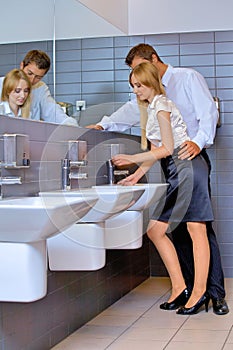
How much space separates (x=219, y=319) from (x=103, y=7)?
2.28m

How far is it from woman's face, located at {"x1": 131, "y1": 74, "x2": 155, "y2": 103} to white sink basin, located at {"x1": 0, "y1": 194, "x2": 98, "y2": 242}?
5.44 feet

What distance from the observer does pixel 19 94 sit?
10.3 feet

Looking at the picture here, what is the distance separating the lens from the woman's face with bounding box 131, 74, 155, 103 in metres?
3.99

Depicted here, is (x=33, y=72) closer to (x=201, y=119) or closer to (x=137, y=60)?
(x=137, y=60)

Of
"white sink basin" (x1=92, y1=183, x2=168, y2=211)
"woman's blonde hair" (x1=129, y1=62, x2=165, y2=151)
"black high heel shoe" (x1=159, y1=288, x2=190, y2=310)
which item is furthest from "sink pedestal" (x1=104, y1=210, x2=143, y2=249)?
"woman's blonde hair" (x1=129, y1=62, x2=165, y2=151)

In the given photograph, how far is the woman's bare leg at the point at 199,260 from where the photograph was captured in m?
4.03

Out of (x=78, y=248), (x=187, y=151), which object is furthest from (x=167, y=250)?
(x=78, y=248)

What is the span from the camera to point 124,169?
4.45m

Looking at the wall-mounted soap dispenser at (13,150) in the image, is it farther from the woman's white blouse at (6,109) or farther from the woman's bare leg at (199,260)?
the woman's bare leg at (199,260)

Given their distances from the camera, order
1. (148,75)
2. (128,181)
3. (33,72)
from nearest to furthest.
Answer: (33,72) → (148,75) → (128,181)

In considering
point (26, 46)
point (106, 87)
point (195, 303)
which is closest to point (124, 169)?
point (106, 87)

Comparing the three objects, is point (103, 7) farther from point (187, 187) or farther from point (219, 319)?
point (219, 319)

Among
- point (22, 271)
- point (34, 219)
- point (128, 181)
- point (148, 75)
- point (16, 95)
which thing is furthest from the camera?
point (128, 181)

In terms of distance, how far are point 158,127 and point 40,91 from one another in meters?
0.88
